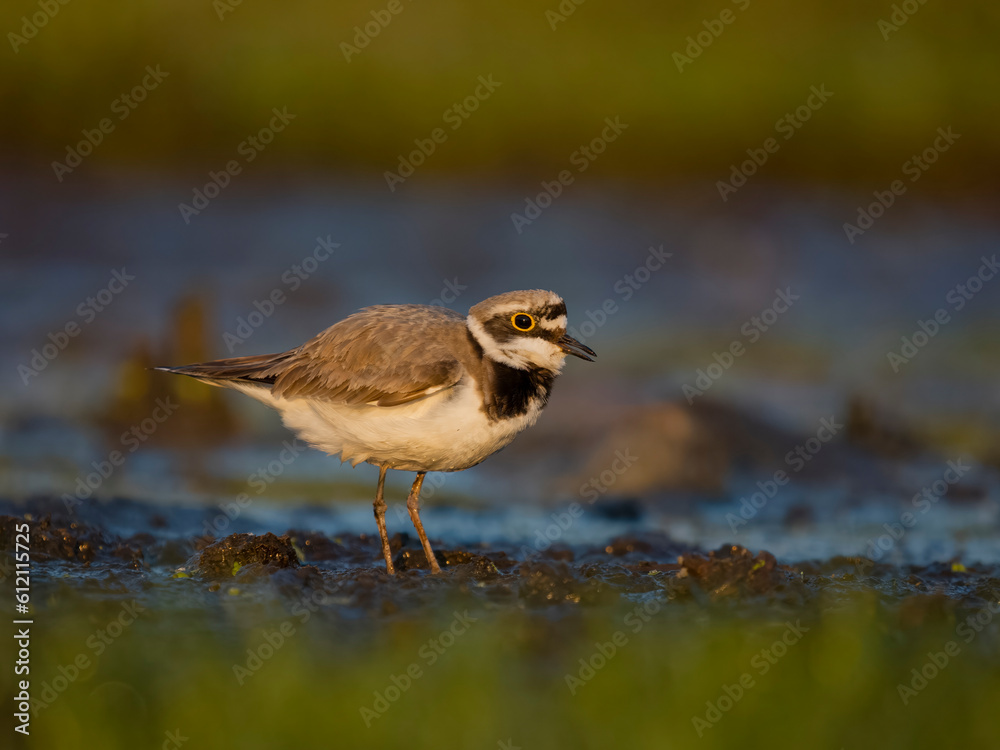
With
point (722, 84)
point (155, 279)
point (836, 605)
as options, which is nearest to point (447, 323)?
point (836, 605)

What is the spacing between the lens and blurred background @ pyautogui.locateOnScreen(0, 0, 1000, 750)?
5469 mm

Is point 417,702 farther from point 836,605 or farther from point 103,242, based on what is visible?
point 103,242

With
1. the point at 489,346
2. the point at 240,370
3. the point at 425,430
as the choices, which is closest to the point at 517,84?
the point at 240,370

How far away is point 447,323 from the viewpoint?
7723 millimetres

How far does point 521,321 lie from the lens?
7391 millimetres

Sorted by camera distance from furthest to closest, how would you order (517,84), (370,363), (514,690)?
(517,84) < (370,363) < (514,690)

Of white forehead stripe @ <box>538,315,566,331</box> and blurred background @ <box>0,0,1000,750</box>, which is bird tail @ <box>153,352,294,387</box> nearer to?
blurred background @ <box>0,0,1000,750</box>

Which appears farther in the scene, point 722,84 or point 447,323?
point 722,84

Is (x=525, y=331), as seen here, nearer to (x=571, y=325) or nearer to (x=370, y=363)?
(x=370, y=363)

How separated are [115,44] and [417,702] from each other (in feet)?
40.3

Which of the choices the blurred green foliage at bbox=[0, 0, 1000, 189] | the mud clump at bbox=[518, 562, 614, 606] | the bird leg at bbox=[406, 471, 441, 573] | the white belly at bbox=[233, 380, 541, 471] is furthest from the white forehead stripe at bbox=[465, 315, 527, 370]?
the blurred green foliage at bbox=[0, 0, 1000, 189]

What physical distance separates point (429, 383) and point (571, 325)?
5.55 metres

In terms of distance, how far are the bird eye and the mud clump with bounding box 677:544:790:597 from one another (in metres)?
1.76

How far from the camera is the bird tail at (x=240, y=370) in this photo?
8.16 meters
